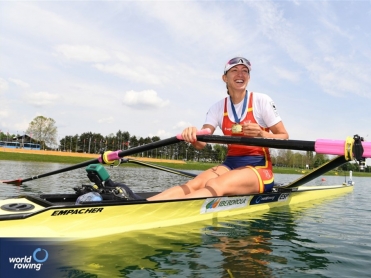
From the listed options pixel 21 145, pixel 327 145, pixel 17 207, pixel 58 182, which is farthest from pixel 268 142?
pixel 21 145

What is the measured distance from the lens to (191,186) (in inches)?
253

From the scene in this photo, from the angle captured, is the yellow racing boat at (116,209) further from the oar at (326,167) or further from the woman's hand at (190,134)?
the woman's hand at (190,134)

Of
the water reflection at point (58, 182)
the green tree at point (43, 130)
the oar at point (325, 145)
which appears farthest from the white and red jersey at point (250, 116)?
the green tree at point (43, 130)

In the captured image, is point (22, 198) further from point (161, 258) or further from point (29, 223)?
point (161, 258)

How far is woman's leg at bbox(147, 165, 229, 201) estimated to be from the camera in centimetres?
587

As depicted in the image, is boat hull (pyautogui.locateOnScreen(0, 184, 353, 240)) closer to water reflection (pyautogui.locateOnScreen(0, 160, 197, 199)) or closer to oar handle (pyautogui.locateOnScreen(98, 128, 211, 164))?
oar handle (pyautogui.locateOnScreen(98, 128, 211, 164))

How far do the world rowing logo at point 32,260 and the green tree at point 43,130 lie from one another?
302 feet

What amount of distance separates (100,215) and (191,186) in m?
2.29

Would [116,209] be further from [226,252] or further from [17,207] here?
[226,252]

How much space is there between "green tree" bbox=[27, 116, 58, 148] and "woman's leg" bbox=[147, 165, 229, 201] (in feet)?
296

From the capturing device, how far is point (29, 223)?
3908 millimetres

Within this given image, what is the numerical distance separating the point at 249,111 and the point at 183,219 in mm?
2528

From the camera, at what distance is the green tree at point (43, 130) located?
88.0 m

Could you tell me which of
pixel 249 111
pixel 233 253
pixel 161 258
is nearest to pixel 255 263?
pixel 233 253
